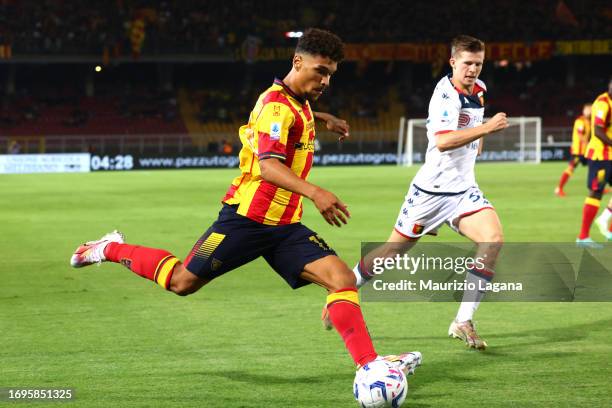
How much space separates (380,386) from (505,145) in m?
36.7

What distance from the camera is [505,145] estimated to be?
40969 millimetres

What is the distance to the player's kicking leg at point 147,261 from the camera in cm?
626

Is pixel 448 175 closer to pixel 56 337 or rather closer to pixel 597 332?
pixel 597 332

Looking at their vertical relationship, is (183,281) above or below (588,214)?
above

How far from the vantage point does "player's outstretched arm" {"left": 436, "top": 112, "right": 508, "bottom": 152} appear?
6.67 meters

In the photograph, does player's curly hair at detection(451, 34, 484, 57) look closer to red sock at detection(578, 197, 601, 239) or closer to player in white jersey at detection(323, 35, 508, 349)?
player in white jersey at detection(323, 35, 508, 349)

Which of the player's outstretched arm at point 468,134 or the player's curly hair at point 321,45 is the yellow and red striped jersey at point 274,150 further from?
the player's outstretched arm at point 468,134

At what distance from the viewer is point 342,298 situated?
561 centimetres

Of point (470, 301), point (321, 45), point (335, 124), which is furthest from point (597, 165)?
point (321, 45)

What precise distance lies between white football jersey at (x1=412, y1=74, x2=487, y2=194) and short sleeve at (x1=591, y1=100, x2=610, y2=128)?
17.8 ft

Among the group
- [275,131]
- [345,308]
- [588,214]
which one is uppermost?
[275,131]

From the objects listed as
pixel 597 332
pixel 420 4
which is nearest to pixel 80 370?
pixel 597 332

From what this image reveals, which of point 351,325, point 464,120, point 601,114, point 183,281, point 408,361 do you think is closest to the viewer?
point 351,325

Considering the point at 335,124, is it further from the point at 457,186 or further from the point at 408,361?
the point at 408,361
